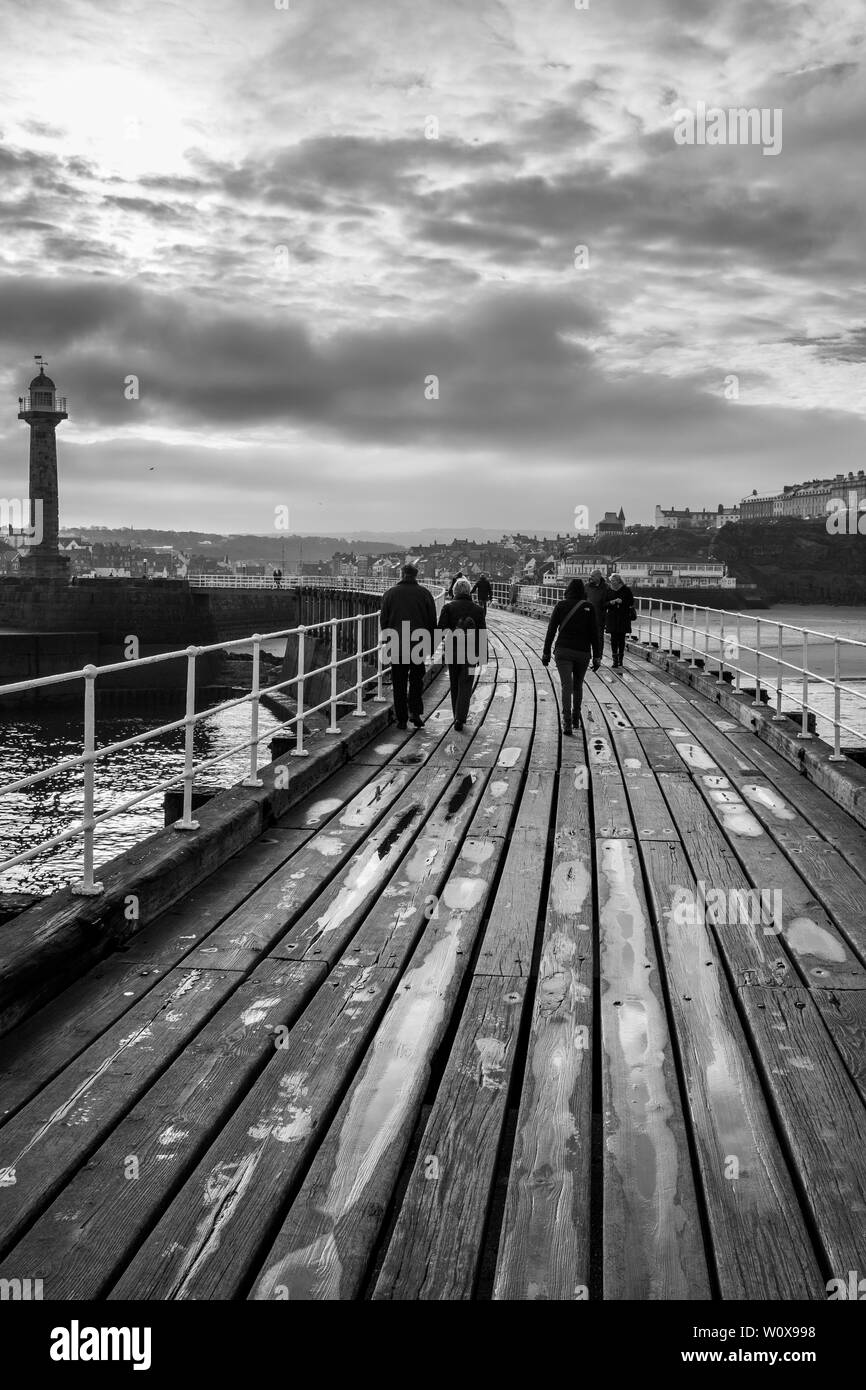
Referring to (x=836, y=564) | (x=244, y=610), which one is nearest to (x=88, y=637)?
(x=244, y=610)

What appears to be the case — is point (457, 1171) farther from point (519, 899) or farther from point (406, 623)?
point (406, 623)

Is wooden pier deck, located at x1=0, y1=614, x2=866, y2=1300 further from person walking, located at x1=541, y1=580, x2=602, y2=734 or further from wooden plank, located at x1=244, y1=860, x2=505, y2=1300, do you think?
person walking, located at x1=541, y1=580, x2=602, y2=734

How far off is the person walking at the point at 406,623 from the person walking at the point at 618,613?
721 centimetres

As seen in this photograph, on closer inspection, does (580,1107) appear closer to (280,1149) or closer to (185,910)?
(280,1149)

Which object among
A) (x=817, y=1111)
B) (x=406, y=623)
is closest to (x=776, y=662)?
(x=406, y=623)

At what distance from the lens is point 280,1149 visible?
3.09 metres

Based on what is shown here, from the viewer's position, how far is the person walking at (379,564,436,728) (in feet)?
34.0

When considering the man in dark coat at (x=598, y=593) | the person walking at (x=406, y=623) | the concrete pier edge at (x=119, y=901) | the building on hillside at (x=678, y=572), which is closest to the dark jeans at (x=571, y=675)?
the person walking at (x=406, y=623)

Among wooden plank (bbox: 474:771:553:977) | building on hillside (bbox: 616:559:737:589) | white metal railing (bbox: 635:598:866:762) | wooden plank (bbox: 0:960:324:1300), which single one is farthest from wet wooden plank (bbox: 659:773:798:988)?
building on hillside (bbox: 616:559:737:589)

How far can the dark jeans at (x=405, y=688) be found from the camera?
11075 millimetres

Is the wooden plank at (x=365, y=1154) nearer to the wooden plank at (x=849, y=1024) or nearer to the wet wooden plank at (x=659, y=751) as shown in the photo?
the wooden plank at (x=849, y=1024)

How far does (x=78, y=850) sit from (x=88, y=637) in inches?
1459

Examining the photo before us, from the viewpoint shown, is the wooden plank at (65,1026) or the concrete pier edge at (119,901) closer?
the wooden plank at (65,1026)

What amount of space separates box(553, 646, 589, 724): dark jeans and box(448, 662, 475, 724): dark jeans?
→ 36.9 inches
